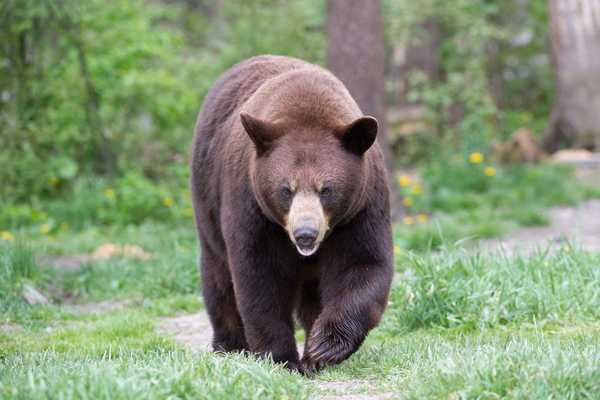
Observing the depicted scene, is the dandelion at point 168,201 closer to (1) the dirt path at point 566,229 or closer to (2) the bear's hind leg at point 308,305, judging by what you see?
(1) the dirt path at point 566,229

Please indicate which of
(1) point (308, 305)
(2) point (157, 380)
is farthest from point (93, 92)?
(2) point (157, 380)

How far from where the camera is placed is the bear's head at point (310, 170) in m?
5.13

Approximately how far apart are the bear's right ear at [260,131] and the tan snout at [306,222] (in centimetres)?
39

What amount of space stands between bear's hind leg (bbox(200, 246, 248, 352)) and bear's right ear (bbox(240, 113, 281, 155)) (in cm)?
140

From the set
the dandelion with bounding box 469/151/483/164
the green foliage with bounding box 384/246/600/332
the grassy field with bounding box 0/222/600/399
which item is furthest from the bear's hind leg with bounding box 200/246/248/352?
the dandelion with bounding box 469/151/483/164

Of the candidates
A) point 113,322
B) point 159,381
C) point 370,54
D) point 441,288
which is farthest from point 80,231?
point 159,381

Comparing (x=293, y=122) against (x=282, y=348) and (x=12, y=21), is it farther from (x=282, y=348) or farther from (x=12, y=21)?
(x=12, y=21)

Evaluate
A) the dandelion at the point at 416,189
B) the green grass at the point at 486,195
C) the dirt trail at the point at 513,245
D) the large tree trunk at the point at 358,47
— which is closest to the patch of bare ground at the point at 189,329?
the dirt trail at the point at 513,245

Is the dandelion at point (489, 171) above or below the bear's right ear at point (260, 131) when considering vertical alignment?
below

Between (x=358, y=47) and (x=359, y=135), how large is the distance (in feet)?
19.8

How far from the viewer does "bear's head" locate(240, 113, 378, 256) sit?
5129mm

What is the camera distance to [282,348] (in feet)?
18.2

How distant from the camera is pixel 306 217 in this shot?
494cm

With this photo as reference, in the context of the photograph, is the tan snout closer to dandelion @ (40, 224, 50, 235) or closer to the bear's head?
the bear's head
